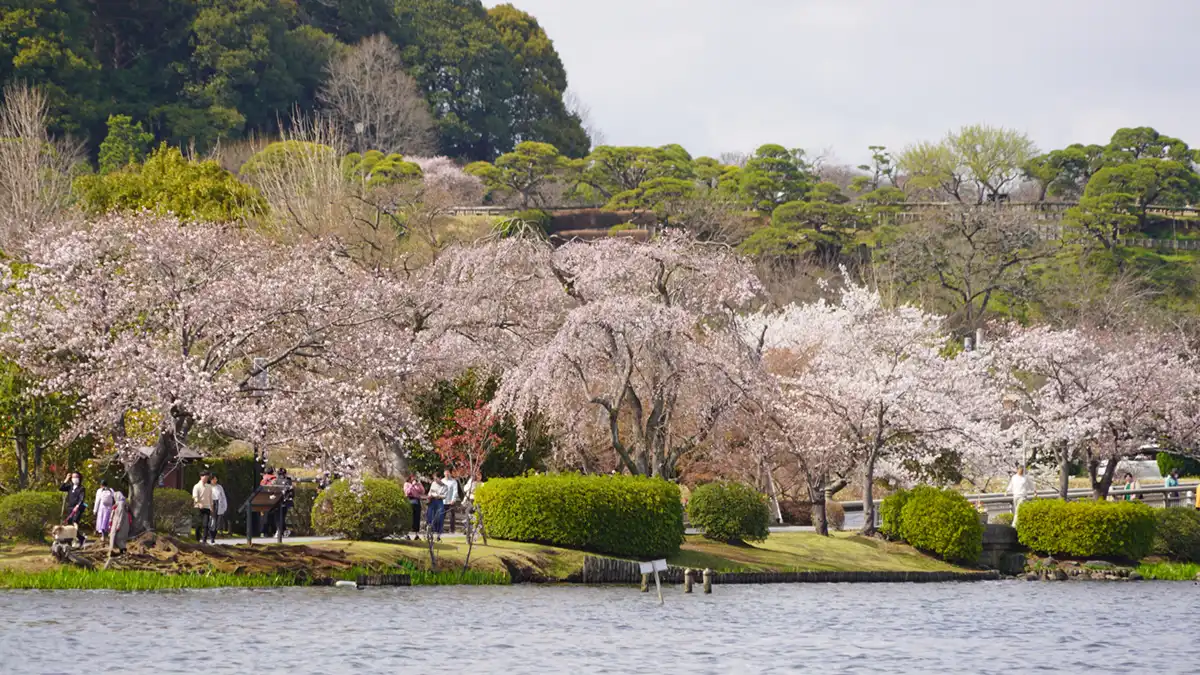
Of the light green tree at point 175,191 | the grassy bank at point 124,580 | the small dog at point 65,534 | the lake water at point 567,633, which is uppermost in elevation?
the light green tree at point 175,191

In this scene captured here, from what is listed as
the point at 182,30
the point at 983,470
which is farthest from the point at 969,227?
the point at 182,30

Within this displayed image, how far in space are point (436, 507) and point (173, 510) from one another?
6298 millimetres

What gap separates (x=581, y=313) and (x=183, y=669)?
746 inches

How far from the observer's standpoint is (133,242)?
4041cm

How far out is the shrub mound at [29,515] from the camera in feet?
117

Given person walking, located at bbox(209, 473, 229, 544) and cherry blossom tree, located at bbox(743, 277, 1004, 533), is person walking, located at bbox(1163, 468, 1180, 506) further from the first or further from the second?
person walking, located at bbox(209, 473, 229, 544)

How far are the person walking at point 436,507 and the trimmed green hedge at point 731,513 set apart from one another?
737cm

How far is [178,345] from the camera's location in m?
38.1

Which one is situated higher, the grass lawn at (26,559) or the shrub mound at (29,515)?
the shrub mound at (29,515)

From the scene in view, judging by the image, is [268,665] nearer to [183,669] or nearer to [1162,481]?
[183,669]

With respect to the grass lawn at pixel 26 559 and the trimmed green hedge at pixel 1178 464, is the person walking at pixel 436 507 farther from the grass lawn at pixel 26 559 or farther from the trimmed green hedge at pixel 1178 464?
the trimmed green hedge at pixel 1178 464

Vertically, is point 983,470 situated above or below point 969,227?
below

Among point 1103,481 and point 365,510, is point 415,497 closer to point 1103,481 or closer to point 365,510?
point 365,510

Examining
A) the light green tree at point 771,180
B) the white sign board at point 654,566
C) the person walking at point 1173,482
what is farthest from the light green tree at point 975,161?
the white sign board at point 654,566
